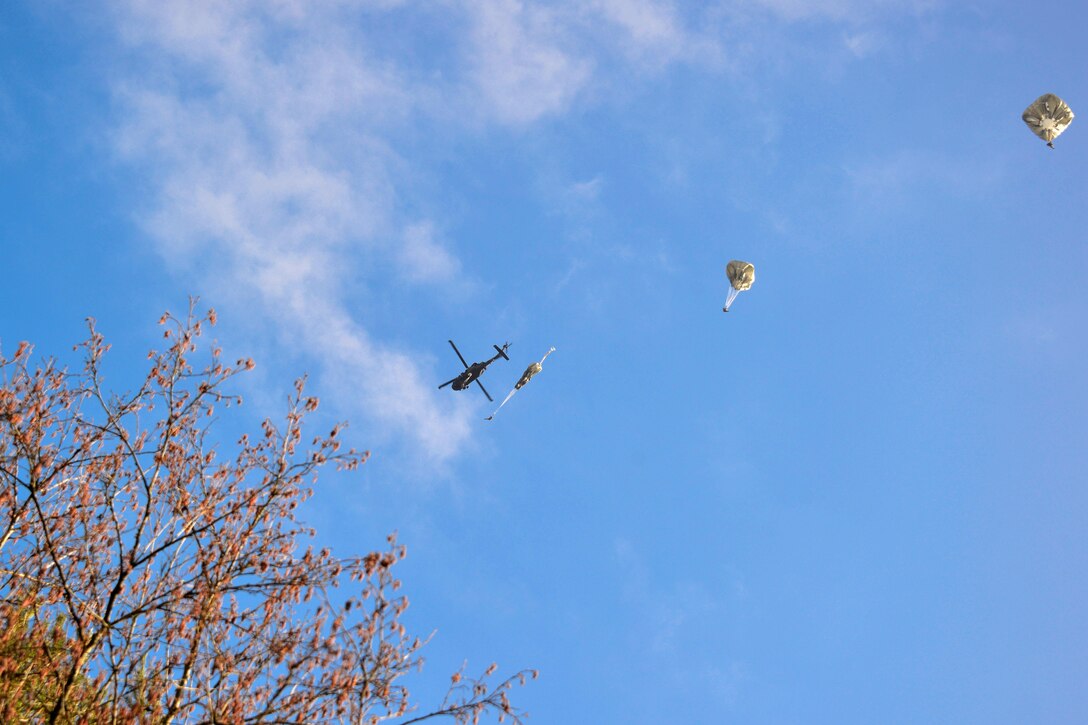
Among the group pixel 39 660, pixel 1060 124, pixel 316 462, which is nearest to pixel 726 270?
pixel 1060 124

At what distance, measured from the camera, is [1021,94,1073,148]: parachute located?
33438 mm

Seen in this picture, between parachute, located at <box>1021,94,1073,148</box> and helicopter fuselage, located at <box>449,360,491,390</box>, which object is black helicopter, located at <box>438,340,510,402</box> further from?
parachute, located at <box>1021,94,1073,148</box>

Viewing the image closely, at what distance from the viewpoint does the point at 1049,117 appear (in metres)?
→ 33.7

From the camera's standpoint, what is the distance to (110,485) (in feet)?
35.0

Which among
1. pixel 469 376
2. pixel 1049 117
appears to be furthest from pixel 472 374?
pixel 1049 117

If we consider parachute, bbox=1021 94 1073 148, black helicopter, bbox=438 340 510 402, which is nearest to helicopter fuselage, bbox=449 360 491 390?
black helicopter, bbox=438 340 510 402

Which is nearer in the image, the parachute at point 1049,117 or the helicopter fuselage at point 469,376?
the helicopter fuselage at point 469,376

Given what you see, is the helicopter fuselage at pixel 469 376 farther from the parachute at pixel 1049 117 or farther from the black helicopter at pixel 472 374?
the parachute at pixel 1049 117

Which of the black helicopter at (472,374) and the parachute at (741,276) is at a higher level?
the parachute at (741,276)

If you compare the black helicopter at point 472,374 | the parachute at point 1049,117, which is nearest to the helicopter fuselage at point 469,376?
the black helicopter at point 472,374

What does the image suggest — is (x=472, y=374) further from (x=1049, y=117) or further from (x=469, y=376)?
(x=1049, y=117)

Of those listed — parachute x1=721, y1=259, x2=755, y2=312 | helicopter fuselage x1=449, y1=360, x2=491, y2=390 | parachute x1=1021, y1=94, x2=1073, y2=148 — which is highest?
parachute x1=1021, y1=94, x2=1073, y2=148

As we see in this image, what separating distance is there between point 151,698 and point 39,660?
5.32 ft

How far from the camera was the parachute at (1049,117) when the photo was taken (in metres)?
33.4
